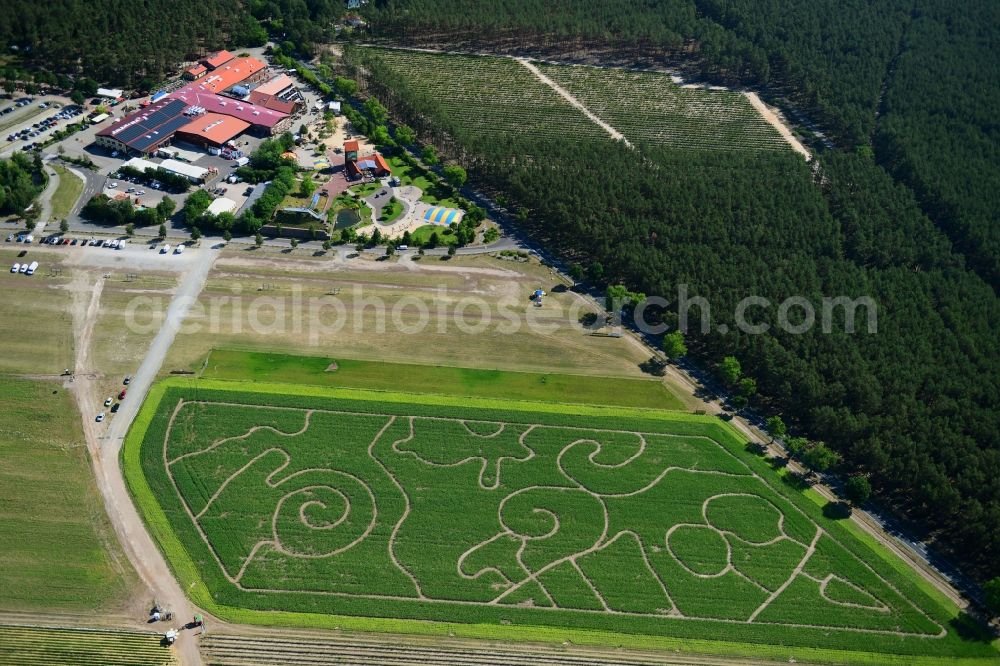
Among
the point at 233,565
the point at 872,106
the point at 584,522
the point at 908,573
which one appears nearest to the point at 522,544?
the point at 584,522

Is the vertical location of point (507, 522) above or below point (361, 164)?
below

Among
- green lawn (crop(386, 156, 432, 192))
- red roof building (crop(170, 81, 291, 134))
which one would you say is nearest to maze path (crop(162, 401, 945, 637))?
green lawn (crop(386, 156, 432, 192))

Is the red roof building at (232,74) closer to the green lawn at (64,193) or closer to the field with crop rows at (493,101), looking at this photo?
the field with crop rows at (493,101)

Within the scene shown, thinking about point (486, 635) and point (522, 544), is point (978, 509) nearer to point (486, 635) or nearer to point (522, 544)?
point (522, 544)

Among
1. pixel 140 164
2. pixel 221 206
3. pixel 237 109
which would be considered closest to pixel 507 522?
pixel 221 206

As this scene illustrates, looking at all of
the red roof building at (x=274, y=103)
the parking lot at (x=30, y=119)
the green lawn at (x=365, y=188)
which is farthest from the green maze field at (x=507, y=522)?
the red roof building at (x=274, y=103)

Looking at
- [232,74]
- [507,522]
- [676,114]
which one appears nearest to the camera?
[507,522]

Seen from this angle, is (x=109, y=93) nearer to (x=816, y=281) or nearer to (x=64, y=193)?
(x=64, y=193)
